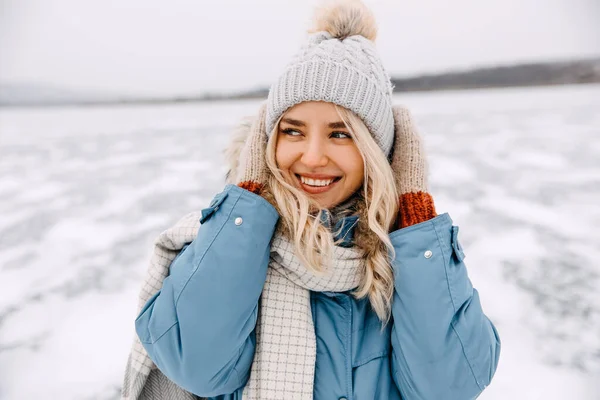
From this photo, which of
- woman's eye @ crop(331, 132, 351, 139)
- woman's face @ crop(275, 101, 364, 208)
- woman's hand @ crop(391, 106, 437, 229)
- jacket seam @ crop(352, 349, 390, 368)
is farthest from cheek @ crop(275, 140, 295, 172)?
jacket seam @ crop(352, 349, 390, 368)

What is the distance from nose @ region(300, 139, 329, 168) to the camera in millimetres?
987

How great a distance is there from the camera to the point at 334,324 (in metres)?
1.03

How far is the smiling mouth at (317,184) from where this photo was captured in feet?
3.44

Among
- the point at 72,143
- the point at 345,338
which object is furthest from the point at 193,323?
the point at 72,143

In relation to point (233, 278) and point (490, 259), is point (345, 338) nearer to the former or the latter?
point (233, 278)

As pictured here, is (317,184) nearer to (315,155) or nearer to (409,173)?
(315,155)

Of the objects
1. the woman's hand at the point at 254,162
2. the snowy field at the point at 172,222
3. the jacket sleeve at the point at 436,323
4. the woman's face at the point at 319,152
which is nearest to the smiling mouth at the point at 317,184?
the woman's face at the point at 319,152

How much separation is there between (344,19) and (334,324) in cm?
80

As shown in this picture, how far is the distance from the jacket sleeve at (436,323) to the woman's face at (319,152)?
21 cm

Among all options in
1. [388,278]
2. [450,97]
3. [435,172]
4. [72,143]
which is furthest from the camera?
[450,97]

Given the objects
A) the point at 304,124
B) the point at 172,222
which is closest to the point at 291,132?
the point at 304,124

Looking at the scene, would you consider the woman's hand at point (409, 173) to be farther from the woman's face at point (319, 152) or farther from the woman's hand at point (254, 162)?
the woman's hand at point (254, 162)

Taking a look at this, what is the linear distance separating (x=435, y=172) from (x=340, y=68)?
250 cm

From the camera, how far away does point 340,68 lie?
1023 mm
